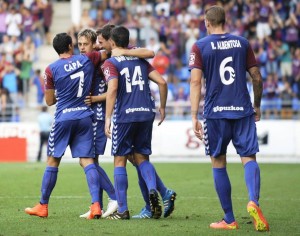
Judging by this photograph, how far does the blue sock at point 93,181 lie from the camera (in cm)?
1150

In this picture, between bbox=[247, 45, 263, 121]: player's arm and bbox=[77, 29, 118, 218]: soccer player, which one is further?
bbox=[77, 29, 118, 218]: soccer player

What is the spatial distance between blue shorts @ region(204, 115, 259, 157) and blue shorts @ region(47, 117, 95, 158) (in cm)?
185

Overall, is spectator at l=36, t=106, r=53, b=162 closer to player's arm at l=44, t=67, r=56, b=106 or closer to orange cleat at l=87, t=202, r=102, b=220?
player's arm at l=44, t=67, r=56, b=106

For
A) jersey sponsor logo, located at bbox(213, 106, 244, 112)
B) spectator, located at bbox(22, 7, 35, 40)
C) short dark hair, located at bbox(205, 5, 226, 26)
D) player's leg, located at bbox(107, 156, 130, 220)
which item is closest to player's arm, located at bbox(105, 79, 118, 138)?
player's leg, located at bbox(107, 156, 130, 220)

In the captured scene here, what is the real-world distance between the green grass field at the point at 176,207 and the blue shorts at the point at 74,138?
791 mm

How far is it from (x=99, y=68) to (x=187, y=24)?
20.2m

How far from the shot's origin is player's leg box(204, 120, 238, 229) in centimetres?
1038

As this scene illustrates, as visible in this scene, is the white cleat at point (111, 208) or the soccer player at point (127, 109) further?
the white cleat at point (111, 208)

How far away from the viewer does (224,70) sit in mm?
10344

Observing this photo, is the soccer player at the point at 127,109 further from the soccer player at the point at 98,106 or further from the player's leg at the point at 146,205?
the soccer player at the point at 98,106

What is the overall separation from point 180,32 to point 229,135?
21.5 meters

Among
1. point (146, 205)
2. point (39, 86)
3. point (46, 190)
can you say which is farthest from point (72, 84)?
point (39, 86)

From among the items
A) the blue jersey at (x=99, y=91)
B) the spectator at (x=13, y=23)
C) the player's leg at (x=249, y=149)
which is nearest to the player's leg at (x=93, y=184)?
the blue jersey at (x=99, y=91)

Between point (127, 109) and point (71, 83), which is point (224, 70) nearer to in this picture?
point (127, 109)
